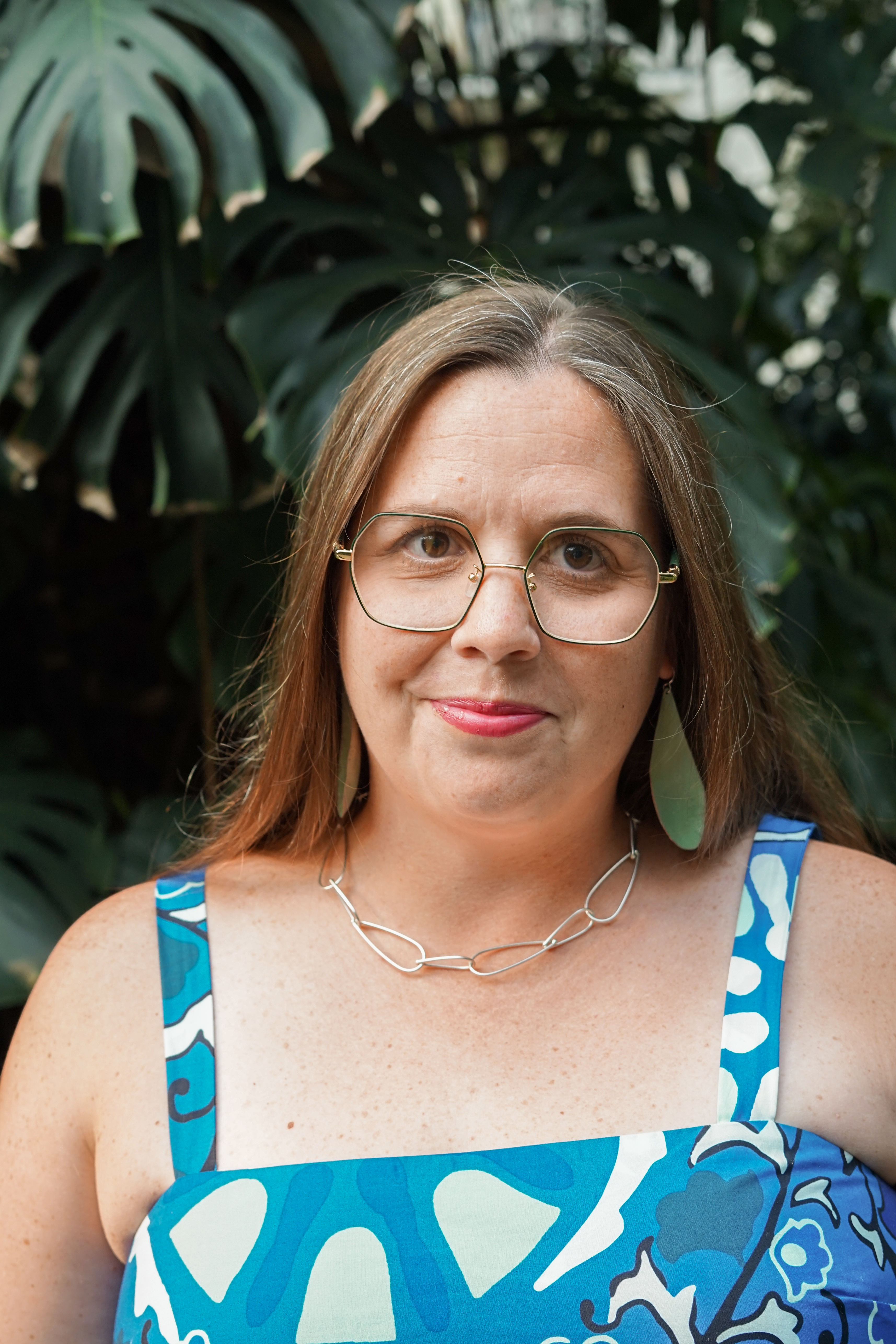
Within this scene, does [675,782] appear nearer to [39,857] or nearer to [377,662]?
[377,662]

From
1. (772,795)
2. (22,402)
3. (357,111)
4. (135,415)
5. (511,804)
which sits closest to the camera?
(511,804)

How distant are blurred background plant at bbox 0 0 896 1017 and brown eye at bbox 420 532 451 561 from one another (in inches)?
16.3

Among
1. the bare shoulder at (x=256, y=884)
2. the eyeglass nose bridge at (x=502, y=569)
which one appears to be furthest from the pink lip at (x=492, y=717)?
the bare shoulder at (x=256, y=884)

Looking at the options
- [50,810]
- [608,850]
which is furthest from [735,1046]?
[50,810]

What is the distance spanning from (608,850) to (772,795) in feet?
0.74

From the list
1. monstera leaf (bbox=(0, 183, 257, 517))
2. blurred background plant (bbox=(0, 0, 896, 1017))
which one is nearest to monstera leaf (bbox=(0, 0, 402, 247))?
blurred background plant (bbox=(0, 0, 896, 1017))

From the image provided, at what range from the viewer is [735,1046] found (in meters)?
1.02

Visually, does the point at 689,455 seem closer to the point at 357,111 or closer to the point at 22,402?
the point at 357,111

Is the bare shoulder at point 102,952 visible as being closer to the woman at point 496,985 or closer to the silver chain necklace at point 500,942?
the woman at point 496,985

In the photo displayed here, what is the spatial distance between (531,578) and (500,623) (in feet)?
0.19

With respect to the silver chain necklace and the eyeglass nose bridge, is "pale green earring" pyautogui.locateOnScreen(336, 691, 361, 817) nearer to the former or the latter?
the silver chain necklace

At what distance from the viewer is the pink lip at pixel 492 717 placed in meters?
0.99

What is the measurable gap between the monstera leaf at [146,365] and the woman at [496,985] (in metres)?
0.39

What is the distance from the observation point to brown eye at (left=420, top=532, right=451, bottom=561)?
1023 mm
